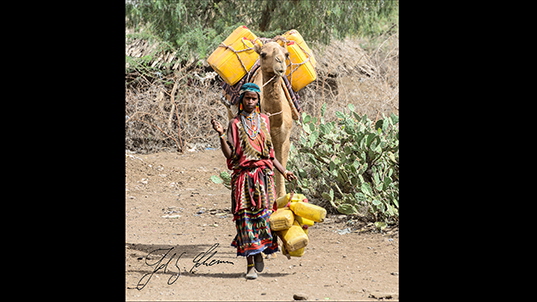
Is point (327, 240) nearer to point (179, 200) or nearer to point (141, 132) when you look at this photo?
point (179, 200)

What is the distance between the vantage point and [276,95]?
6.69 m

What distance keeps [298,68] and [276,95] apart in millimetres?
915

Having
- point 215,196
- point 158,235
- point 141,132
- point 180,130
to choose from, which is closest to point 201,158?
point 180,130

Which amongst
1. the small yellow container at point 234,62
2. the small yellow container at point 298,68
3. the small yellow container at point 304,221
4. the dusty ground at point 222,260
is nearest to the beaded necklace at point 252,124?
the small yellow container at point 304,221

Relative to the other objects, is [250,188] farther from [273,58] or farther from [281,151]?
[273,58]

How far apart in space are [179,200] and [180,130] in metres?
4.51

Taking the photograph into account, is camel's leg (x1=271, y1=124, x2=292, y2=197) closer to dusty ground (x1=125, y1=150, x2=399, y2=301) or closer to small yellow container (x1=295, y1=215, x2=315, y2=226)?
dusty ground (x1=125, y1=150, x2=399, y2=301)

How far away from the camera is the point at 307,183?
923 cm

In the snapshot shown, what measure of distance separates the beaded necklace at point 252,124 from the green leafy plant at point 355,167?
2.60 m

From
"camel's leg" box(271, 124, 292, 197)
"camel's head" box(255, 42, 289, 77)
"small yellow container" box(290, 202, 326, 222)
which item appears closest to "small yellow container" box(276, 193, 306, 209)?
"small yellow container" box(290, 202, 326, 222)

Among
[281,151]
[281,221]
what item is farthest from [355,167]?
[281,221]

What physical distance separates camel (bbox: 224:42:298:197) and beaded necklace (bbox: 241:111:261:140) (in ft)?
2.40

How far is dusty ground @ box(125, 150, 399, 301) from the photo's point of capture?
210 inches
